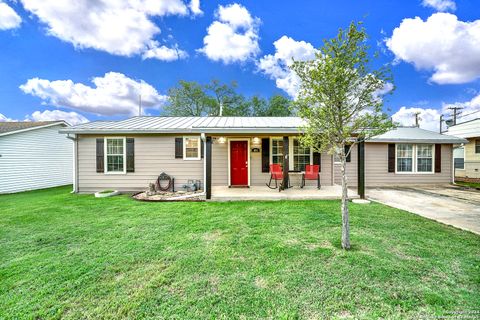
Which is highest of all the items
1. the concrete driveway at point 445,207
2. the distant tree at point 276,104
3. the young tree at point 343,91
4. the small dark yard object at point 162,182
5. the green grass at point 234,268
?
Result: the distant tree at point 276,104

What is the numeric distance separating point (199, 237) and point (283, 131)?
4.47 m

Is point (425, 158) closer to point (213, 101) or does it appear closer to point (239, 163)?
point (239, 163)

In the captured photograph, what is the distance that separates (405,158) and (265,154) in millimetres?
6819

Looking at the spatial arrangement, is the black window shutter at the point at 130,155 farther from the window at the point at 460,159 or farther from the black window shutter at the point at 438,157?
the window at the point at 460,159

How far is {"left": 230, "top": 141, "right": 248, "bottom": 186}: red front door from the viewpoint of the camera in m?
8.67

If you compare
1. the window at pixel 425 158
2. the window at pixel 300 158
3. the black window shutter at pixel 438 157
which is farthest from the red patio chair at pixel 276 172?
the black window shutter at pixel 438 157

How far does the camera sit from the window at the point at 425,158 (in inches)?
377

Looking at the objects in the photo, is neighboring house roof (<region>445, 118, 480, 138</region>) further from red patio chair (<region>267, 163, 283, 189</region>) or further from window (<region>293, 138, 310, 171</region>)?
red patio chair (<region>267, 163, 283, 189</region>)

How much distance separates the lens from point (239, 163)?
28.5ft

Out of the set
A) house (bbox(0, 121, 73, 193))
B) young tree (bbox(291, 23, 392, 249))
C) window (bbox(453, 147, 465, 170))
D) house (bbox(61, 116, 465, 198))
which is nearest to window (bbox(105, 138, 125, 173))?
house (bbox(61, 116, 465, 198))

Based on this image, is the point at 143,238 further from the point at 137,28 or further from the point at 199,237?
the point at 137,28

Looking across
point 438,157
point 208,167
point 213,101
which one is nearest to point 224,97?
point 213,101

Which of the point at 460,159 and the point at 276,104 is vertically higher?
the point at 276,104

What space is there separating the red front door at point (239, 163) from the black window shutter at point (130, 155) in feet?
13.2
